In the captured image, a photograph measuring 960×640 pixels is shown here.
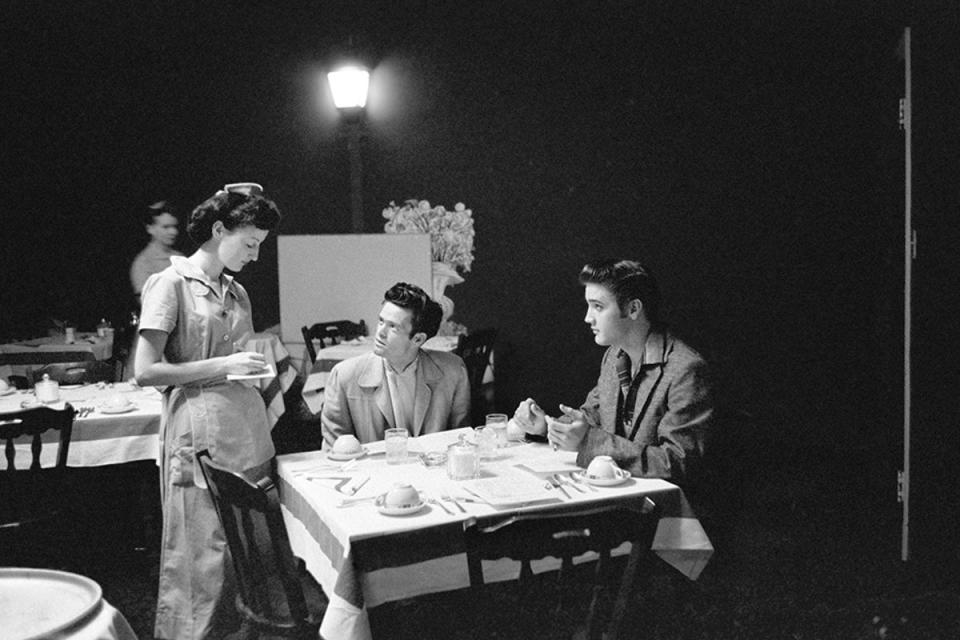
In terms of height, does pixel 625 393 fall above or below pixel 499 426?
above

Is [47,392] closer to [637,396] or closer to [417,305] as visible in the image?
[417,305]

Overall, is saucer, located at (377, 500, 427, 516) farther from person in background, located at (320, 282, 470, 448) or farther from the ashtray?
person in background, located at (320, 282, 470, 448)

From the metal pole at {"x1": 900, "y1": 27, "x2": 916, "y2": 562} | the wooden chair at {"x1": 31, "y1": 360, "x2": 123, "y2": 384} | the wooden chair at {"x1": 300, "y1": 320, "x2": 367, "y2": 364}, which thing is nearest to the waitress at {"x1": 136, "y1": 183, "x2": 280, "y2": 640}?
the wooden chair at {"x1": 31, "y1": 360, "x2": 123, "y2": 384}

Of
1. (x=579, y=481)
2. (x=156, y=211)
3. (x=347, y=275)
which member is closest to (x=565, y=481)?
(x=579, y=481)

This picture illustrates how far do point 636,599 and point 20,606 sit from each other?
49.3 inches

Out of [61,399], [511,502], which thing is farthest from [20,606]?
[61,399]

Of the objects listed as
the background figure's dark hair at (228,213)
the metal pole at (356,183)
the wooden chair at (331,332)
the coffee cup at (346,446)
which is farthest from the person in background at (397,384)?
the metal pole at (356,183)

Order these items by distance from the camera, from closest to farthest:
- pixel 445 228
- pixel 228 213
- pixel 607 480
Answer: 1. pixel 607 480
2. pixel 228 213
3. pixel 445 228

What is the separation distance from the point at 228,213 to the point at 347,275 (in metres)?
4.04

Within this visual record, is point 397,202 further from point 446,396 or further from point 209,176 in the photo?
point 446,396

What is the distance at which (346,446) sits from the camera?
2809mm

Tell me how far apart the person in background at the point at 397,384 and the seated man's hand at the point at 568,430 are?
0.58 meters

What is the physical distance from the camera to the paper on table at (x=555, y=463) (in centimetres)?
269

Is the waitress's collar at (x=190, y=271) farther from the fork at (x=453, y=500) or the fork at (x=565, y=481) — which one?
the fork at (x=565, y=481)
